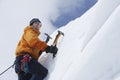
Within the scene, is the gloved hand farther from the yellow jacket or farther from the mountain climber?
the yellow jacket

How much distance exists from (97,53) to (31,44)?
105 inches

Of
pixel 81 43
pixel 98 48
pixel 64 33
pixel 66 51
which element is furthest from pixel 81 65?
pixel 64 33

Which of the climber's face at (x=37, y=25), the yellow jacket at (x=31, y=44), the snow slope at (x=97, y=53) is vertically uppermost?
the climber's face at (x=37, y=25)

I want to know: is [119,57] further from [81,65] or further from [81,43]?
[81,43]

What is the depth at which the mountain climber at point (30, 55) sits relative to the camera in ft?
41.3

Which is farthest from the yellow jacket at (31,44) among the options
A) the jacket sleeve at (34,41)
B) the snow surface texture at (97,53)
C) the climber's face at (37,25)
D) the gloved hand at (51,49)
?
the snow surface texture at (97,53)

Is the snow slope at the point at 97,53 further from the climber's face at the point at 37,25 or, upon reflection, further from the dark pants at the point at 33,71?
the climber's face at the point at 37,25

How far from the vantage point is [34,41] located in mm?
12578

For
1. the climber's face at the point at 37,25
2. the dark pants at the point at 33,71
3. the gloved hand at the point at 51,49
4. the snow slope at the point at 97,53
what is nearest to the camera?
the snow slope at the point at 97,53

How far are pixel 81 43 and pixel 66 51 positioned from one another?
107 cm

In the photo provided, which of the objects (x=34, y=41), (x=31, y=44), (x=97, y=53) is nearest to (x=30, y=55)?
(x=31, y=44)

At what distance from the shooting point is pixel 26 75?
13.0m

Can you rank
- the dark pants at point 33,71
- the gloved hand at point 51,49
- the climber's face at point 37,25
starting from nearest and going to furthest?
the dark pants at point 33,71
the gloved hand at point 51,49
the climber's face at point 37,25

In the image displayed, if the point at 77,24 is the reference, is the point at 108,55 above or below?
below
